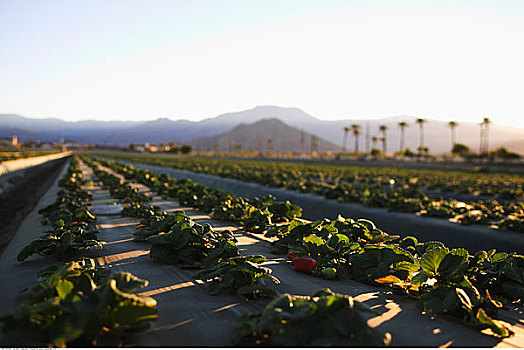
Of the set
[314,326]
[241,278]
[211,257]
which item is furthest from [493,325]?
[211,257]

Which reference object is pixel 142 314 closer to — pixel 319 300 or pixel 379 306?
pixel 319 300

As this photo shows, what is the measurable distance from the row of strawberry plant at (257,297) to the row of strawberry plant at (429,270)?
796 mm

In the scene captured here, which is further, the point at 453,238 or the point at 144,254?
the point at 453,238

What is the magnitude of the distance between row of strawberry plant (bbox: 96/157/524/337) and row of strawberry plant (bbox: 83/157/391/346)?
0.80 metres

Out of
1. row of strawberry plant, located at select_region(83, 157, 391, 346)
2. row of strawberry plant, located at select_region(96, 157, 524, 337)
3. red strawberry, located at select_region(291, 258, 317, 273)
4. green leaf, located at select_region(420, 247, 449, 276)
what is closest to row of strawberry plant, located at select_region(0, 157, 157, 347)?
row of strawberry plant, located at select_region(83, 157, 391, 346)

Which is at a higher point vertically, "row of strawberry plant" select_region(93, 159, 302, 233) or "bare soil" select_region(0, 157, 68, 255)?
"row of strawberry plant" select_region(93, 159, 302, 233)

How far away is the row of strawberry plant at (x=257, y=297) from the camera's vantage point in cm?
242

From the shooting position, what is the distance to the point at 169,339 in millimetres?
2703

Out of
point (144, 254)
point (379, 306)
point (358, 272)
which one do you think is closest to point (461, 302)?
point (379, 306)

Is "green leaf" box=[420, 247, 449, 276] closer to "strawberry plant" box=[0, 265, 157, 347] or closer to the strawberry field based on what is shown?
the strawberry field

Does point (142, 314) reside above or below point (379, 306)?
above

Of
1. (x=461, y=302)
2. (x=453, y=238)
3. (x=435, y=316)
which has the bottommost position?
(x=453, y=238)

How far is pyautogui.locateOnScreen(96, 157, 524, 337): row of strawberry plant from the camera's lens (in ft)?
10.4

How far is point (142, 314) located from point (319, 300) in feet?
4.12
